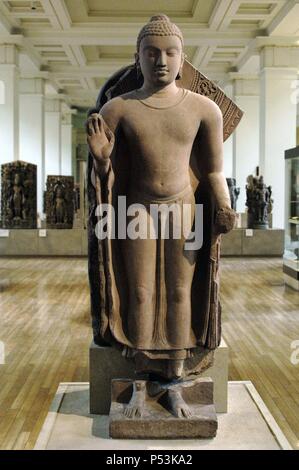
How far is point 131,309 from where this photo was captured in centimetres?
328

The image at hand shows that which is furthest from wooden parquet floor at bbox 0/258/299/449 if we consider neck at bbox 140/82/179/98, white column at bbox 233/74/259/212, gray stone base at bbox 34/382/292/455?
white column at bbox 233/74/259/212

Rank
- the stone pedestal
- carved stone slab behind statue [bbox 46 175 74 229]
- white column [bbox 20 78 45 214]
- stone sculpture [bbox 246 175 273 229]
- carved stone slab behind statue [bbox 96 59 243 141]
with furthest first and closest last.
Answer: white column [bbox 20 78 45 214], carved stone slab behind statue [bbox 46 175 74 229], stone sculpture [bbox 246 175 273 229], the stone pedestal, carved stone slab behind statue [bbox 96 59 243 141]

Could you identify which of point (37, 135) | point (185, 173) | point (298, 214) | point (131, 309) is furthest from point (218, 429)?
point (37, 135)

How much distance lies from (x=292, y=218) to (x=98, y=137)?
7.29 metres

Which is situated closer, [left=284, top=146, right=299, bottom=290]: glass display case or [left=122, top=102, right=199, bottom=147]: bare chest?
[left=122, top=102, right=199, bottom=147]: bare chest

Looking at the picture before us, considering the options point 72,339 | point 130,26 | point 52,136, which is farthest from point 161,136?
point 52,136

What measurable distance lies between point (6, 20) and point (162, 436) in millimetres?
12535

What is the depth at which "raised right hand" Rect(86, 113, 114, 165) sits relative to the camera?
120 inches

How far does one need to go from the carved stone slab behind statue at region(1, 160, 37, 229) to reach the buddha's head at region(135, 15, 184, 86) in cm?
1064

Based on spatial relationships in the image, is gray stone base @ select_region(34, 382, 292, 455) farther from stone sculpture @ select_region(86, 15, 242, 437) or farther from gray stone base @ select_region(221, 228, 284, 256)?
gray stone base @ select_region(221, 228, 284, 256)

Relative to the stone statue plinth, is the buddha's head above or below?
above

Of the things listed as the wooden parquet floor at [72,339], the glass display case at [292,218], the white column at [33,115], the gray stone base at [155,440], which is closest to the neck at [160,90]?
the gray stone base at [155,440]

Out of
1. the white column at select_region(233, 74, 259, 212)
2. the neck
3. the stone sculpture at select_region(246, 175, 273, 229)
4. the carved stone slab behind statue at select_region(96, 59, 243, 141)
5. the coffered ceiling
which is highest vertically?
the coffered ceiling

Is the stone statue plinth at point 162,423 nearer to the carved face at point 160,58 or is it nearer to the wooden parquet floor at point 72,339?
the wooden parquet floor at point 72,339
